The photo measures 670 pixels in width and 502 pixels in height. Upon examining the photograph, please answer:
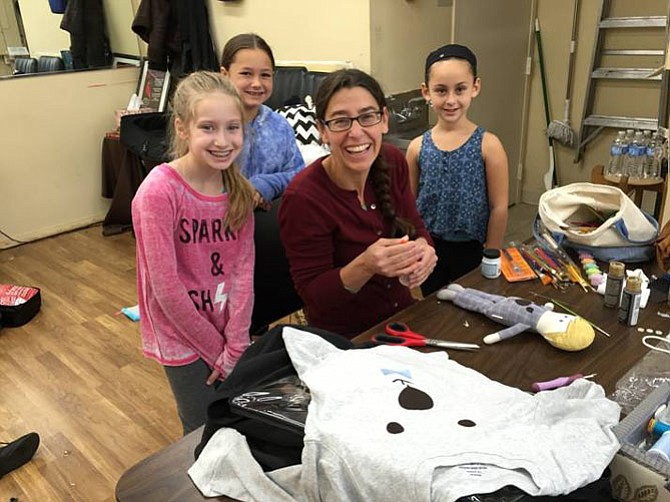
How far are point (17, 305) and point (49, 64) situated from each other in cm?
201

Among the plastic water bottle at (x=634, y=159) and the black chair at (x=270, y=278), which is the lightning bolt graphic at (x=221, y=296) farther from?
the plastic water bottle at (x=634, y=159)

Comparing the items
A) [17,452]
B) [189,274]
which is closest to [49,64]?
[17,452]

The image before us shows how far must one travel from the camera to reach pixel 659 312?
4.10 ft

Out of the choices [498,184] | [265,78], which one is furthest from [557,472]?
[265,78]

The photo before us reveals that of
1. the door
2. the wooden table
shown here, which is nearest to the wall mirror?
the door

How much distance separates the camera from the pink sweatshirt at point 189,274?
4.35 ft

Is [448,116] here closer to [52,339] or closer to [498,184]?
[498,184]

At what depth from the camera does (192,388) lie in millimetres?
1480

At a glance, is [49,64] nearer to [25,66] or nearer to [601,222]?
[25,66]

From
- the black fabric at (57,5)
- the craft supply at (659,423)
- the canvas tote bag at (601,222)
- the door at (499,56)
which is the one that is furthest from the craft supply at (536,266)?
the black fabric at (57,5)

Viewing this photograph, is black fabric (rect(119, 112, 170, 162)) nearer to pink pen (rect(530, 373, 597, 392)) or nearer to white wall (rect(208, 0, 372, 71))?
white wall (rect(208, 0, 372, 71))

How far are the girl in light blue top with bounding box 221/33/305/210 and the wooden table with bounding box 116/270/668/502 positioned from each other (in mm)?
734

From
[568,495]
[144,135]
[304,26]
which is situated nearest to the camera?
[568,495]

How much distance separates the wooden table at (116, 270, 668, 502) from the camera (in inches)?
34.5
